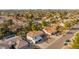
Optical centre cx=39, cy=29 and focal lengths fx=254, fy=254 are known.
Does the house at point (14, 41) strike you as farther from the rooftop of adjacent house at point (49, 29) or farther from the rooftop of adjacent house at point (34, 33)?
the rooftop of adjacent house at point (49, 29)

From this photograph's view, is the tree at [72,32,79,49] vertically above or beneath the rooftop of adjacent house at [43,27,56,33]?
beneath

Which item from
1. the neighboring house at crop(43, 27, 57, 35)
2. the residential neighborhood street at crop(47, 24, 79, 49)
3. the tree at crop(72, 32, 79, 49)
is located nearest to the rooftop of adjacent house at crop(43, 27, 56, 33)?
the neighboring house at crop(43, 27, 57, 35)

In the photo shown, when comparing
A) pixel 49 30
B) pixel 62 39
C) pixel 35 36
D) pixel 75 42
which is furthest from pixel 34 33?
pixel 75 42

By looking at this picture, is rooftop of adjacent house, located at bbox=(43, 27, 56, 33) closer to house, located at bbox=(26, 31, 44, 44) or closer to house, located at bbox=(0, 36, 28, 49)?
house, located at bbox=(26, 31, 44, 44)

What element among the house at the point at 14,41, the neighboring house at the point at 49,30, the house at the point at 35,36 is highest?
the neighboring house at the point at 49,30

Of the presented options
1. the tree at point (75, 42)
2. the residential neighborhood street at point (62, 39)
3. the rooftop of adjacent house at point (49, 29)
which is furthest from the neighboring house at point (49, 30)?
the tree at point (75, 42)

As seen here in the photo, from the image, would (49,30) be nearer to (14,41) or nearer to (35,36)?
(35,36)

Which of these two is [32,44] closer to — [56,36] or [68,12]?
[56,36]
